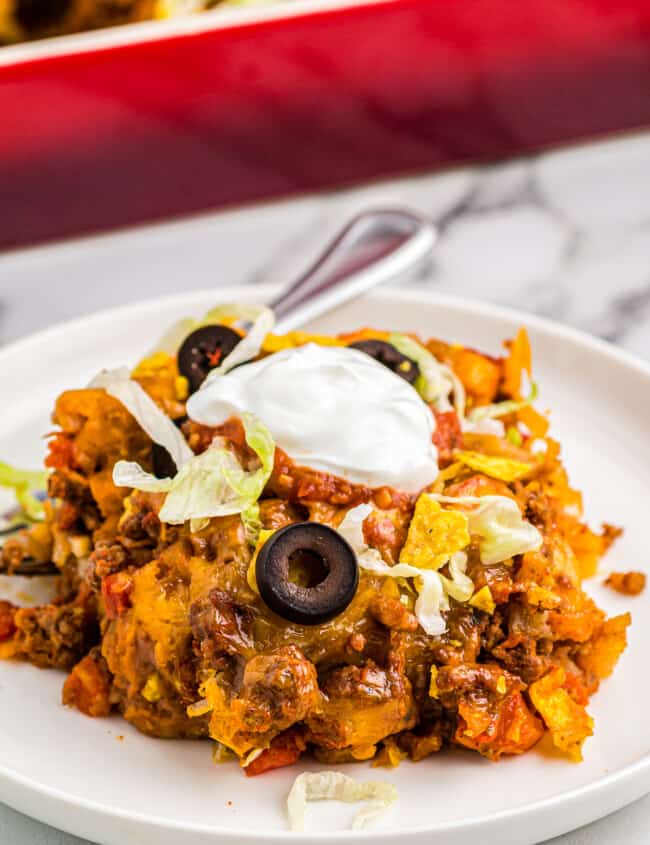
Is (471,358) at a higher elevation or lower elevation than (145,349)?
higher

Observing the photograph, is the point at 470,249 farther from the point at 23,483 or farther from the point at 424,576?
the point at 424,576

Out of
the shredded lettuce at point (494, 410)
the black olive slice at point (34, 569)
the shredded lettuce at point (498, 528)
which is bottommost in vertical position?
the black olive slice at point (34, 569)

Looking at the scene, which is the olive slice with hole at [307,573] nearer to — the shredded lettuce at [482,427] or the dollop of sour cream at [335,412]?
the dollop of sour cream at [335,412]

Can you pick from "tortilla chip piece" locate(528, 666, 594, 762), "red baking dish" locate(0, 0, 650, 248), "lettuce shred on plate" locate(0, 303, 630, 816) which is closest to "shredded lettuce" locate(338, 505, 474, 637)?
"lettuce shred on plate" locate(0, 303, 630, 816)

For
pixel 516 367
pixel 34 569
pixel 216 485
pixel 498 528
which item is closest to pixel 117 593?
pixel 216 485

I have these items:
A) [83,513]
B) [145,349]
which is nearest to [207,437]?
[83,513]

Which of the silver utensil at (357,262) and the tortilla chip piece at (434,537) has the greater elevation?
the silver utensil at (357,262)

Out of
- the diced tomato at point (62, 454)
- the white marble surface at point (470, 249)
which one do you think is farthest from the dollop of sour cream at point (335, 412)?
the white marble surface at point (470, 249)

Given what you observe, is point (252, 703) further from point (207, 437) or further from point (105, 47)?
point (105, 47)
